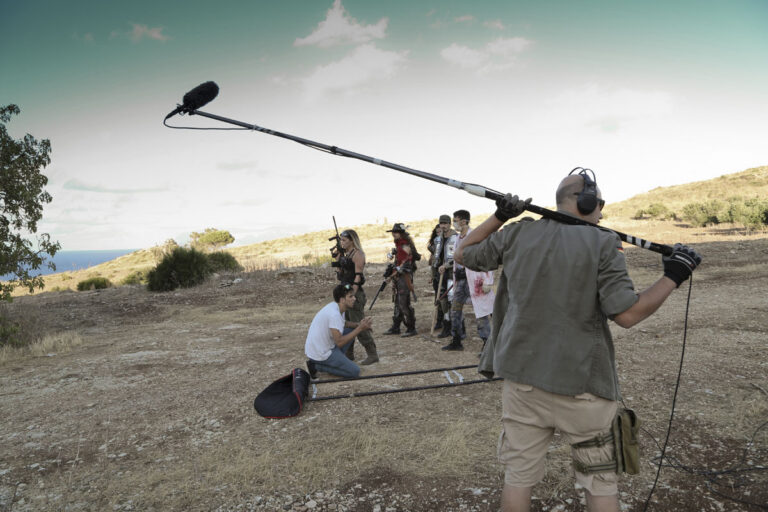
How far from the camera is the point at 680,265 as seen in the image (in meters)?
1.93

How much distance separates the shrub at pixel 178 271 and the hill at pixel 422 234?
308cm

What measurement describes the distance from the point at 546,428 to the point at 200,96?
3128 millimetres

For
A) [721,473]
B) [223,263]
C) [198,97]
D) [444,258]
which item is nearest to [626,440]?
[721,473]

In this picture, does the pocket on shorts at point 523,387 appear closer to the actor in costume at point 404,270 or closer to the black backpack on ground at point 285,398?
the black backpack on ground at point 285,398

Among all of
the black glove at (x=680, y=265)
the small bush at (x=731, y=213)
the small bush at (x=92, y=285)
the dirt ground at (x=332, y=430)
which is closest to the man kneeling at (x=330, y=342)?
the dirt ground at (x=332, y=430)

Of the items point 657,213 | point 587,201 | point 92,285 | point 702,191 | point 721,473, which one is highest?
point 702,191

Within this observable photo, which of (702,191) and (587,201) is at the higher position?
(702,191)

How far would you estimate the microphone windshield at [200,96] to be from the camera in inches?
127

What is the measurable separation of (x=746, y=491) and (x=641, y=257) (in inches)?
617

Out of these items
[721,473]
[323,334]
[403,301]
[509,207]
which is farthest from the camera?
[403,301]

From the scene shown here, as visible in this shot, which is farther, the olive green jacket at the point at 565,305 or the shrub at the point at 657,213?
the shrub at the point at 657,213

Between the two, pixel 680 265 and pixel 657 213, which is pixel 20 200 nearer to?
pixel 680 265

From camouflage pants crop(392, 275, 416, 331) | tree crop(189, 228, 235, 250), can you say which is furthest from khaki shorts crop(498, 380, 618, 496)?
tree crop(189, 228, 235, 250)

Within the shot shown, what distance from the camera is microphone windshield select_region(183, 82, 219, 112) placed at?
10.6 feet
